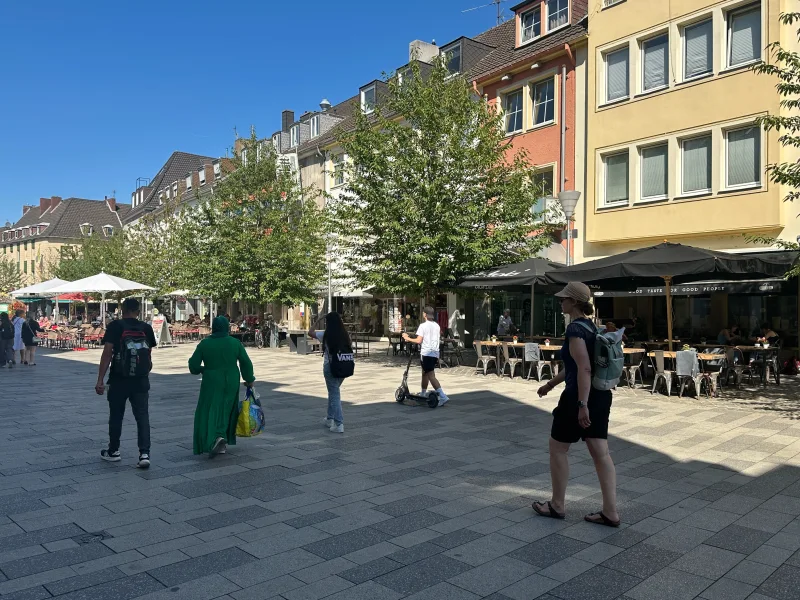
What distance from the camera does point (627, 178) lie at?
19.5m

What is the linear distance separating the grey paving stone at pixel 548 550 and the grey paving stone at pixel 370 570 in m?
0.83

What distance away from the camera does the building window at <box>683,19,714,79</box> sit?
17.4 meters

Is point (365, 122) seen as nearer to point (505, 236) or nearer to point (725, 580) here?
point (505, 236)

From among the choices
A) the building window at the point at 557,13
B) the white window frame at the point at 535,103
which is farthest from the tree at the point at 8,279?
the building window at the point at 557,13

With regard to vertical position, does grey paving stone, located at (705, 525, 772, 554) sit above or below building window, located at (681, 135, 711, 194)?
below

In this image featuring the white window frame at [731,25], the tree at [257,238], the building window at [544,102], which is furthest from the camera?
the tree at [257,238]

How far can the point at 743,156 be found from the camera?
16625 mm

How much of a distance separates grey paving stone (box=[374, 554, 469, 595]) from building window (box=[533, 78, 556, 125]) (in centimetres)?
1964

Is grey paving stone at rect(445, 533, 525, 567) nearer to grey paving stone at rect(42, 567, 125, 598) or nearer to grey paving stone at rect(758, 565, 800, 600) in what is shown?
grey paving stone at rect(758, 565, 800, 600)

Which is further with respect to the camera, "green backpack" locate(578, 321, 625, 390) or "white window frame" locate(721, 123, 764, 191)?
"white window frame" locate(721, 123, 764, 191)

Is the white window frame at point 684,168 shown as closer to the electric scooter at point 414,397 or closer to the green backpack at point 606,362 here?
the electric scooter at point 414,397

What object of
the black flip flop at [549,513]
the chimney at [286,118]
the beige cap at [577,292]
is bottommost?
the black flip flop at [549,513]

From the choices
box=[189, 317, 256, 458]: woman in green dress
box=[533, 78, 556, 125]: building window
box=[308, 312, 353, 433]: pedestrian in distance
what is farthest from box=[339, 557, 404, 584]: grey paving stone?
box=[533, 78, 556, 125]: building window

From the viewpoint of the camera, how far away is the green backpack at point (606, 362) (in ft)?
15.6
